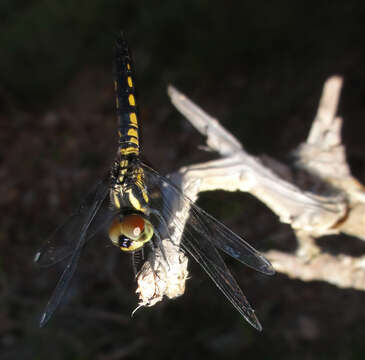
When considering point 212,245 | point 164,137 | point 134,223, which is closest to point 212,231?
point 212,245

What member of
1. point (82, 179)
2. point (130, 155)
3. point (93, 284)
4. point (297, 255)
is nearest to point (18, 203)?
point (82, 179)

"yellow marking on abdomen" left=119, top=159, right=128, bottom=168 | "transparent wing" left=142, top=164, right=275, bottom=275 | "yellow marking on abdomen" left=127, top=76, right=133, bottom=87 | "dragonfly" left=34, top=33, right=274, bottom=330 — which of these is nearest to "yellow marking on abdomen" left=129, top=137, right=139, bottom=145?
"dragonfly" left=34, top=33, right=274, bottom=330

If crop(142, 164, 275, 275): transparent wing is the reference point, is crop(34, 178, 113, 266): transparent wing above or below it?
above

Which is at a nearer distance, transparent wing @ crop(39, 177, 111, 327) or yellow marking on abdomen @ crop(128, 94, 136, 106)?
transparent wing @ crop(39, 177, 111, 327)

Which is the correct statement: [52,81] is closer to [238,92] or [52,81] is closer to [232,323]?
[238,92]

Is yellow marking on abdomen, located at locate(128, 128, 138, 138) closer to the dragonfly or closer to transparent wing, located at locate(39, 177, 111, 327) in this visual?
the dragonfly

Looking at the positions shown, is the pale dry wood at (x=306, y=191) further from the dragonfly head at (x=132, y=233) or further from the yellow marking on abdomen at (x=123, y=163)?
the yellow marking on abdomen at (x=123, y=163)
